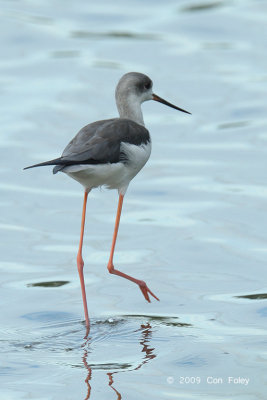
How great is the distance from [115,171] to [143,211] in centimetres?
343

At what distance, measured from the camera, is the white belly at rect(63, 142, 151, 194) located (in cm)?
761

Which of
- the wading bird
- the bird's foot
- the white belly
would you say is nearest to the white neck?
the wading bird

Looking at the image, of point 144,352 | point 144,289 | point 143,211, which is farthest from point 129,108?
point 143,211

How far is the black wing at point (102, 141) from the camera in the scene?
741 centimetres

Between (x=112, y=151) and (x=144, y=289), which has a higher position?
(x=112, y=151)

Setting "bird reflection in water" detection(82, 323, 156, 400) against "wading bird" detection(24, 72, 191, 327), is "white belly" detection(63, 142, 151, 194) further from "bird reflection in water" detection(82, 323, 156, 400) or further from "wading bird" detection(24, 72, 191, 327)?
"bird reflection in water" detection(82, 323, 156, 400)

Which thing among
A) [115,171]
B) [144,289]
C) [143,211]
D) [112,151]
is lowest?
[143,211]

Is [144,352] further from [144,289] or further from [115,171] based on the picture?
[115,171]

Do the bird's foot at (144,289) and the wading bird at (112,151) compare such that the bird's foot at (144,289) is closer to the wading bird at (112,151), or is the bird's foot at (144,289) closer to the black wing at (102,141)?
the wading bird at (112,151)

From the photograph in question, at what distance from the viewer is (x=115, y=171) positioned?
7.86 metres

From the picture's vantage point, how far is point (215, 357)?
7051 mm

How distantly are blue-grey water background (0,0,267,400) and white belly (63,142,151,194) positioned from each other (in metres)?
0.99

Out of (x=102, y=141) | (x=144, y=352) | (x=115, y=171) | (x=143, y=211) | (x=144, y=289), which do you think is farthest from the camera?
(x=143, y=211)

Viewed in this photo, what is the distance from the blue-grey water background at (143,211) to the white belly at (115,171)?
0.99m
